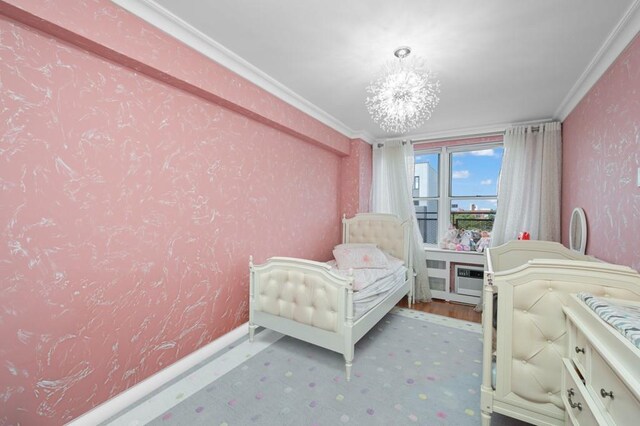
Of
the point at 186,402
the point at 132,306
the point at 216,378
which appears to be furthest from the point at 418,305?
the point at 132,306

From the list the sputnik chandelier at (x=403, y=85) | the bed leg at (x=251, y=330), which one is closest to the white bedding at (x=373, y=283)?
the bed leg at (x=251, y=330)

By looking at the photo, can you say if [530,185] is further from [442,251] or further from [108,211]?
[108,211]

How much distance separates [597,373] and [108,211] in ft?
7.91

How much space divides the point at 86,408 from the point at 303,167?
108 inches

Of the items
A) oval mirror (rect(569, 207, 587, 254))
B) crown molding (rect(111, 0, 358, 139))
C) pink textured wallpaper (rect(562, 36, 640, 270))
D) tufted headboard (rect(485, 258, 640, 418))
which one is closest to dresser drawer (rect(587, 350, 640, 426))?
tufted headboard (rect(485, 258, 640, 418))

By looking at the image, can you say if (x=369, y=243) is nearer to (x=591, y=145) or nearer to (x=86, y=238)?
(x=591, y=145)

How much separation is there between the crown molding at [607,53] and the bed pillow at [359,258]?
2459mm

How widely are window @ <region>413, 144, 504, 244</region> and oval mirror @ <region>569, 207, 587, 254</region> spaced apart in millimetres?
1066

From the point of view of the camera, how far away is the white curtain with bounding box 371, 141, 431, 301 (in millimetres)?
3988

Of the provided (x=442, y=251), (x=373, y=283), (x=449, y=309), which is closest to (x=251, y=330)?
(x=373, y=283)

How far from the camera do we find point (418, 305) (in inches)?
149

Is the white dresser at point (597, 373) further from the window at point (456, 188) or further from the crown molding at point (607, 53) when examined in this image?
the window at point (456, 188)

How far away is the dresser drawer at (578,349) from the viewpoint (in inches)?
43.3

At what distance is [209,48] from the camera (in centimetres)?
209
